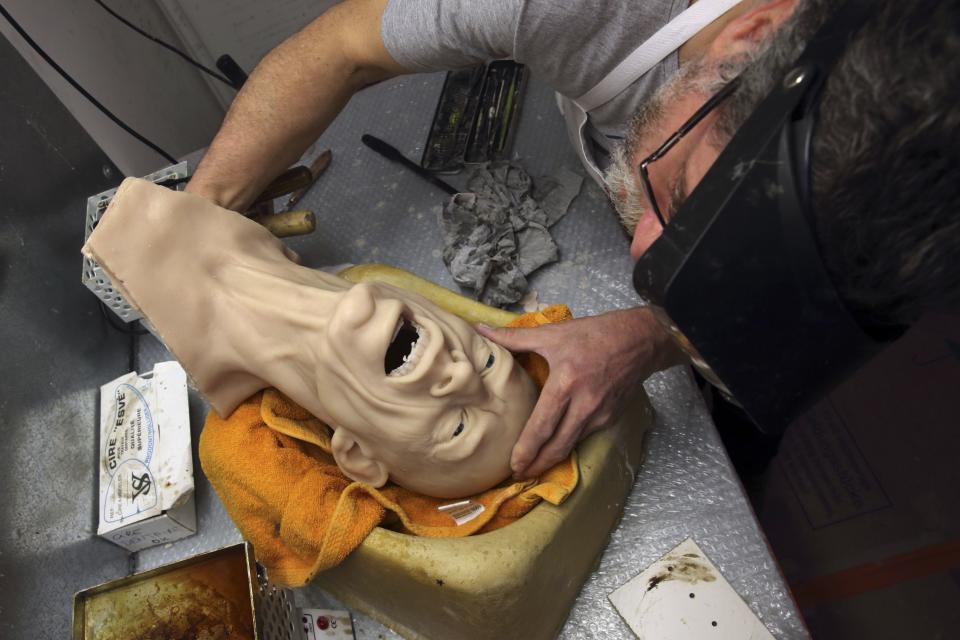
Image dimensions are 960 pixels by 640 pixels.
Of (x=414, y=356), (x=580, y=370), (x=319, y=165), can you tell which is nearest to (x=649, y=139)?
(x=580, y=370)

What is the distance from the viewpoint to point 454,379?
93 cm

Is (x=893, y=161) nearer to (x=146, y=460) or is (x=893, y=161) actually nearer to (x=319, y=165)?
(x=146, y=460)

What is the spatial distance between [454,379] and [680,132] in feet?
1.52

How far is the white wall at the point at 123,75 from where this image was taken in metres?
1.74

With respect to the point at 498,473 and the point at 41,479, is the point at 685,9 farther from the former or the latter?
the point at 41,479

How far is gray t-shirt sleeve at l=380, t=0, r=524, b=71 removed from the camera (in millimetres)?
1103

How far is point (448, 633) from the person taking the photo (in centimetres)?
109

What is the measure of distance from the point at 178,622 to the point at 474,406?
60 centimetres

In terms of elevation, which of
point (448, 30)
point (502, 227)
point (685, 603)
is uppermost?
point (448, 30)

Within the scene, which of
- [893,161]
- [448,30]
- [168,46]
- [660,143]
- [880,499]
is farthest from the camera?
[168,46]

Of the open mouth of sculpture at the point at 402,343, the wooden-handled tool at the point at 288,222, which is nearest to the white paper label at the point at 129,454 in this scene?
the wooden-handled tool at the point at 288,222

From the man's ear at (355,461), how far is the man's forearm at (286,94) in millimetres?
565

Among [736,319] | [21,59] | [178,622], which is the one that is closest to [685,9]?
[736,319]

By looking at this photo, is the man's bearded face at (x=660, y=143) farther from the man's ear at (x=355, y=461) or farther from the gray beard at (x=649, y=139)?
the man's ear at (x=355, y=461)
